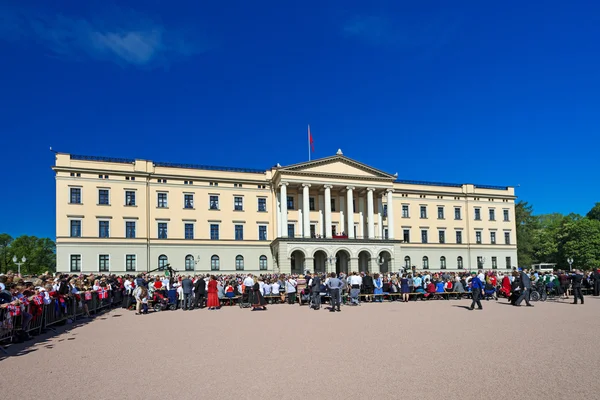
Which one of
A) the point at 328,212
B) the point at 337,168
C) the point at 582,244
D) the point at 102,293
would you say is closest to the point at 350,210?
the point at 328,212

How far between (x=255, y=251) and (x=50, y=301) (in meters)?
35.9

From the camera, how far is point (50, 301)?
13.9m

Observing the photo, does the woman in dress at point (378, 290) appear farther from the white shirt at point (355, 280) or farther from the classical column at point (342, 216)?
the classical column at point (342, 216)

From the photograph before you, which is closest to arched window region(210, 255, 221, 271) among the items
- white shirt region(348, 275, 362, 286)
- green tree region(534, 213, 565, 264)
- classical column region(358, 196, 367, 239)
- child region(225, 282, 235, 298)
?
classical column region(358, 196, 367, 239)

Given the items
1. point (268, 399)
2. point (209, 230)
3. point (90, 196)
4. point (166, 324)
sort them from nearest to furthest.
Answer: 1. point (268, 399)
2. point (166, 324)
3. point (90, 196)
4. point (209, 230)

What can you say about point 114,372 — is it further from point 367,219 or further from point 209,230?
point 367,219

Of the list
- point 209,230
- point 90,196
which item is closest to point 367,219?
point 209,230

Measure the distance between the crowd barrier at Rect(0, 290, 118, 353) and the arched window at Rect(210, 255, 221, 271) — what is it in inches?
1026

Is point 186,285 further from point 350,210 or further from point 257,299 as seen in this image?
point 350,210

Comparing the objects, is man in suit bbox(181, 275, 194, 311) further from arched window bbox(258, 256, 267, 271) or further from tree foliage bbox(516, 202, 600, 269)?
tree foliage bbox(516, 202, 600, 269)

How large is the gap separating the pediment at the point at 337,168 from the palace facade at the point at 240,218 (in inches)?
4.3

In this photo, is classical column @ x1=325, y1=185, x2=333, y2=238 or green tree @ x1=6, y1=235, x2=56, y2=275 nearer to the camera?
classical column @ x1=325, y1=185, x2=333, y2=238

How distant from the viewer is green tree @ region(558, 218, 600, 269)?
65.9m

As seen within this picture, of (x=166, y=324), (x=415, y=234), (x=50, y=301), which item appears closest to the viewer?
(x=50, y=301)
